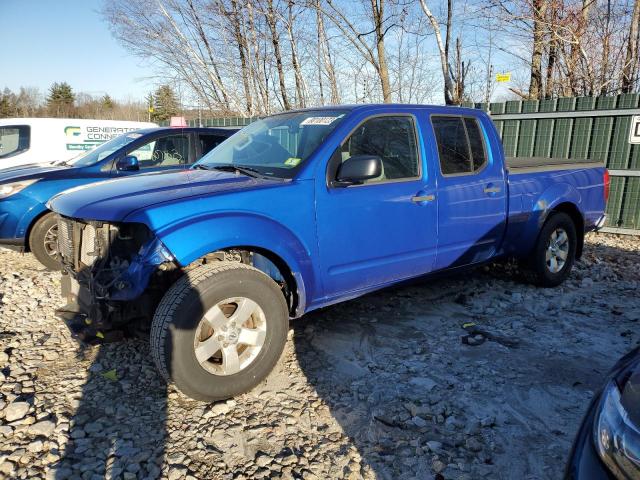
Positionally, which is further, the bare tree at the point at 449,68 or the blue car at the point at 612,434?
the bare tree at the point at 449,68

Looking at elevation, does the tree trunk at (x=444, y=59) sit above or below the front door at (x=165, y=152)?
above

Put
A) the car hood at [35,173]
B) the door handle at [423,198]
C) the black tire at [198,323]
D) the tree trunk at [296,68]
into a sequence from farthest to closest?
the tree trunk at [296,68] → the car hood at [35,173] → the door handle at [423,198] → the black tire at [198,323]

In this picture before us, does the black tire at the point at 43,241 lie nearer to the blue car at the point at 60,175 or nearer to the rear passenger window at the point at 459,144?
the blue car at the point at 60,175

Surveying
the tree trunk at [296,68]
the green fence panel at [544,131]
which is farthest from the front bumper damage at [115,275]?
the tree trunk at [296,68]

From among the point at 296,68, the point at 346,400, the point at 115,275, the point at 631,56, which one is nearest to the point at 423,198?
the point at 346,400

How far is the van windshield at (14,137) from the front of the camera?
884cm

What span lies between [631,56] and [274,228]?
36.7 ft

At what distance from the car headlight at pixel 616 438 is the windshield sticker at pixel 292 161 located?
2287 mm

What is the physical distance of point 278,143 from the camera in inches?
141

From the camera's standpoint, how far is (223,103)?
15336 mm

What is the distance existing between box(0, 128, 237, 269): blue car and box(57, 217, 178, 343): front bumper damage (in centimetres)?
296

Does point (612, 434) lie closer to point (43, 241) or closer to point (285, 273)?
point (285, 273)

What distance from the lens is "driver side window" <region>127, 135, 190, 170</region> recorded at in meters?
6.26

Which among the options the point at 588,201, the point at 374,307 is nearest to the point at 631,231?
the point at 588,201
